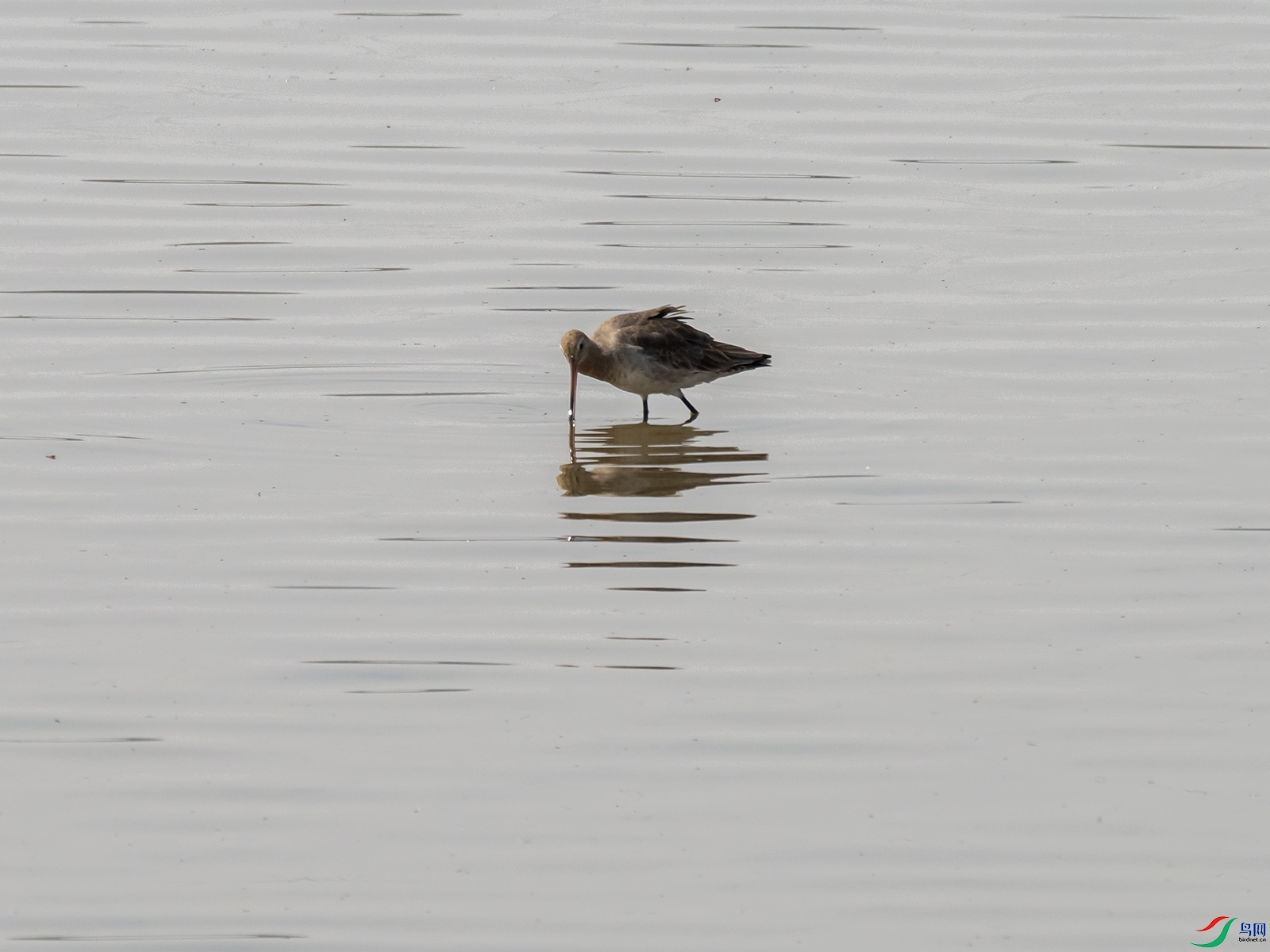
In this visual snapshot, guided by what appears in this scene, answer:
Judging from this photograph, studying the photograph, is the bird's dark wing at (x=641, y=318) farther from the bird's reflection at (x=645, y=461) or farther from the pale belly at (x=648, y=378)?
the bird's reflection at (x=645, y=461)

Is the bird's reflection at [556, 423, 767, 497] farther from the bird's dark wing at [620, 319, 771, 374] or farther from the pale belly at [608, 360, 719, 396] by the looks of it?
the bird's dark wing at [620, 319, 771, 374]

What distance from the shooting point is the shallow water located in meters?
6.60

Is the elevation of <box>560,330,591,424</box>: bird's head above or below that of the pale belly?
above

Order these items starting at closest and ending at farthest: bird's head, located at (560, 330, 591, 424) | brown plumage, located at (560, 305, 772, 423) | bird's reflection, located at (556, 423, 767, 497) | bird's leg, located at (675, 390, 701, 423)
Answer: bird's reflection, located at (556, 423, 767, 497) < bird's head, located at (560, 330, 591, 424) < brown plumage, located at (560, 305, 772, 423) < bird's leg, located at (675, 390, 701, 423)

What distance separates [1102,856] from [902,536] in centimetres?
329

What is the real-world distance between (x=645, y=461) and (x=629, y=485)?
0.59 meters

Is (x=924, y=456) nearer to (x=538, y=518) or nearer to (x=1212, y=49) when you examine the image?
(x=538, y=518)

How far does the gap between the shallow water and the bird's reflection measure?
59 mm

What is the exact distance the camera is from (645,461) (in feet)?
37.8

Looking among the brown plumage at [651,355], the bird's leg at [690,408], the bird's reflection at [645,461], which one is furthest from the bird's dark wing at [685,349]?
the bird's reflection at [645,461]

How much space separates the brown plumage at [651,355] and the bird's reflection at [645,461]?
27 centimetres

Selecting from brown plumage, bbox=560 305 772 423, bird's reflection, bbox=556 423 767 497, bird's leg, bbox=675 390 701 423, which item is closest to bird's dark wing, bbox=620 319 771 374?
brown plumage, bbox=560 305 772 423

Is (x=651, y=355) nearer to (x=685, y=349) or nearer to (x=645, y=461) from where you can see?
(x=685, y=349)

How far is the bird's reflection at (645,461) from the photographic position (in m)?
10.8
